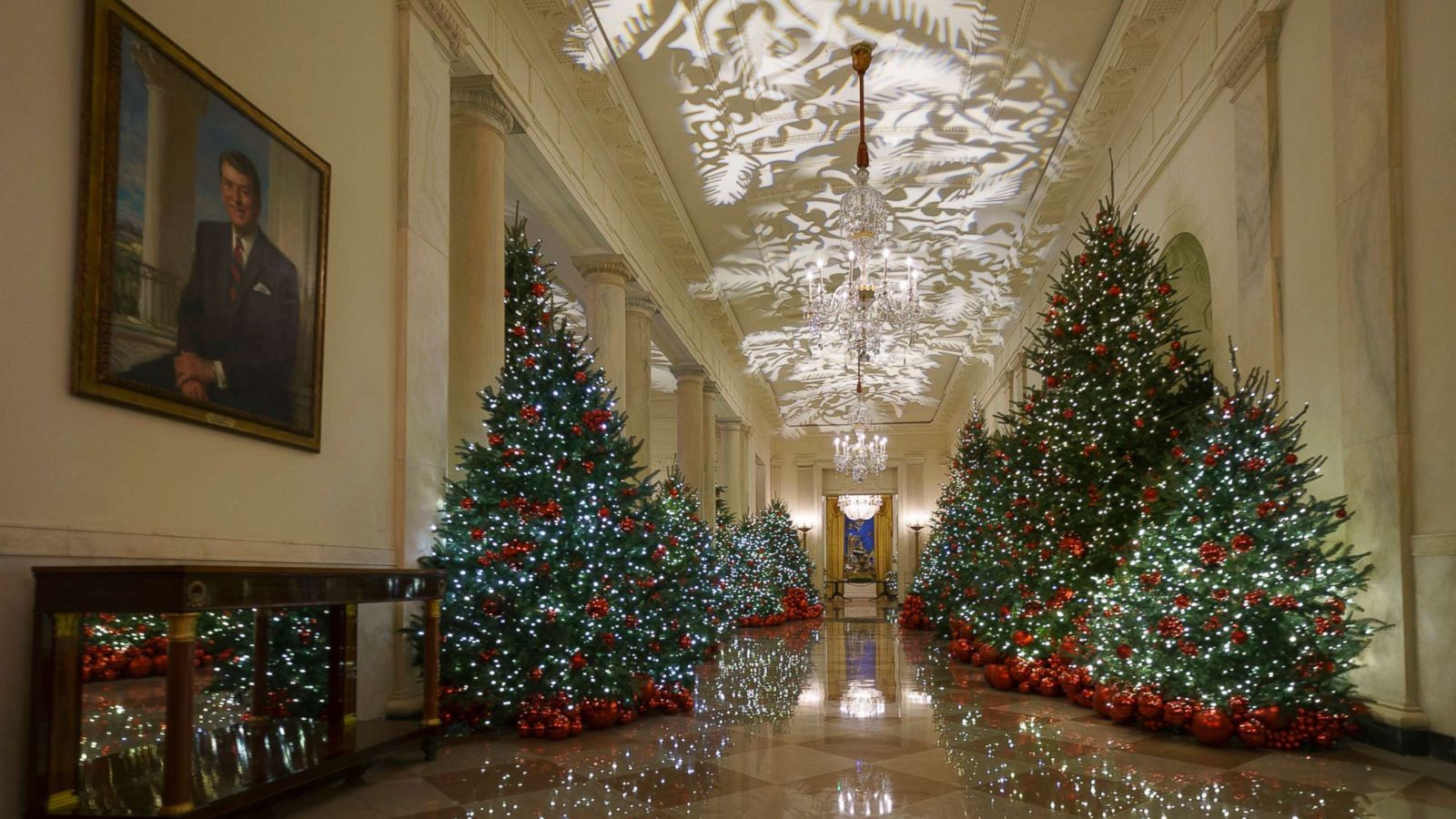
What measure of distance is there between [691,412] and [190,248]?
530 inches

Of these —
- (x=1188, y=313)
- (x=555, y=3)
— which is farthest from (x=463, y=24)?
(x=1188, y=313)

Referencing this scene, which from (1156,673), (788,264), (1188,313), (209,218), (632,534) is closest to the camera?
(209,218)

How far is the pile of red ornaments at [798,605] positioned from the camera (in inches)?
812

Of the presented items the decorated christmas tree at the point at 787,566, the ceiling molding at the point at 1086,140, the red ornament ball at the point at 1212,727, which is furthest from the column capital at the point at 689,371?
the red ornament ball at the point at 1212,727

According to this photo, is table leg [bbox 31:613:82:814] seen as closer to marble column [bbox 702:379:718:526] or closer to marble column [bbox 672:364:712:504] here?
marble column [bbox 702:379:718:526]

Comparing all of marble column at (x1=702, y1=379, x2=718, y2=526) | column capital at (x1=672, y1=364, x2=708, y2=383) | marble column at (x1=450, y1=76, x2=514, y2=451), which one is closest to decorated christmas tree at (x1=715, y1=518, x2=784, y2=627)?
marble column at (x1=702, y1=379, x2=718, y2=526)

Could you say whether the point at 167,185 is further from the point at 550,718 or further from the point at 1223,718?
the point at 1223,718

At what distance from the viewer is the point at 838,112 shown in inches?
407

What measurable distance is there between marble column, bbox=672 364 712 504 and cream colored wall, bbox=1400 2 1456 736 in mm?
12485

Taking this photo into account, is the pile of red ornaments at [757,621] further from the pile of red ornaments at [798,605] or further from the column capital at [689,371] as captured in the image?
the column capital at [689,371]

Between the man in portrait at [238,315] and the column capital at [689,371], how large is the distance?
1226cm

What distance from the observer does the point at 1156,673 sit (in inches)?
236

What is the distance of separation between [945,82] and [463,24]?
4949 millimetres

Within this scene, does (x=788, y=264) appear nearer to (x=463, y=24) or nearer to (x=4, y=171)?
(x=463, y=24)
